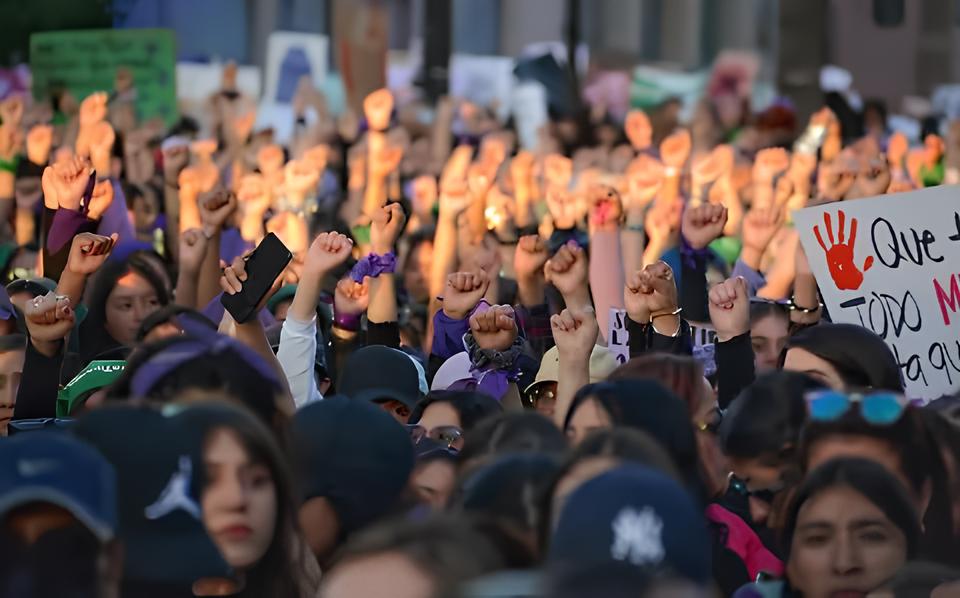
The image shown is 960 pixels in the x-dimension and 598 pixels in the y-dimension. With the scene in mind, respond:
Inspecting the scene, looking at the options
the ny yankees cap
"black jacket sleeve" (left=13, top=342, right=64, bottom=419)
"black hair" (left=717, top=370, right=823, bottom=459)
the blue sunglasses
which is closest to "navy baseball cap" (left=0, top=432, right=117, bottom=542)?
the ny yankees cap

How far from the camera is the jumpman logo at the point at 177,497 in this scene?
3043mm

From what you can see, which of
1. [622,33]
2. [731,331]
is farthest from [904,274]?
[622,33]

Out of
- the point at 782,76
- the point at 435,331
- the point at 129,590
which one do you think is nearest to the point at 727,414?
the point at 129,590

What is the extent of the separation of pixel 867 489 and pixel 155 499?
132 cm

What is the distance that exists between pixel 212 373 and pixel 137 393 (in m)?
0.14

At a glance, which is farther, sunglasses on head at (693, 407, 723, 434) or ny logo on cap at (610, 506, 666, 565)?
sunglasses on head at (693, 407, 723, 434)

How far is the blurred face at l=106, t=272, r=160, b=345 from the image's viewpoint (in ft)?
21.8

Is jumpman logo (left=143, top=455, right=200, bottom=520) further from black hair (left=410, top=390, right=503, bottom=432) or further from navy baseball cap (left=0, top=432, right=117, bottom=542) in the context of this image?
black hair (left=410, top=390, right=503, bottom=432)

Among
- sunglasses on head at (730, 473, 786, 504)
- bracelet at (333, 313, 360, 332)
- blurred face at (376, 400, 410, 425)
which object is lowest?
blurred face at (376, 400, 410, 425)

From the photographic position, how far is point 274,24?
88.0 feet

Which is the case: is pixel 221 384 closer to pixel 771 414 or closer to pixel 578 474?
pixel 578 474

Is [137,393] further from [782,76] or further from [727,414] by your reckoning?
[782,76]

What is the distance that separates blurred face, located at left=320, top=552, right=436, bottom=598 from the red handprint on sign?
11.3ft

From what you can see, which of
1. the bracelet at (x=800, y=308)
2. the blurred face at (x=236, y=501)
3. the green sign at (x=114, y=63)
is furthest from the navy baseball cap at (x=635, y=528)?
the green sign at (x=114, y=63)
